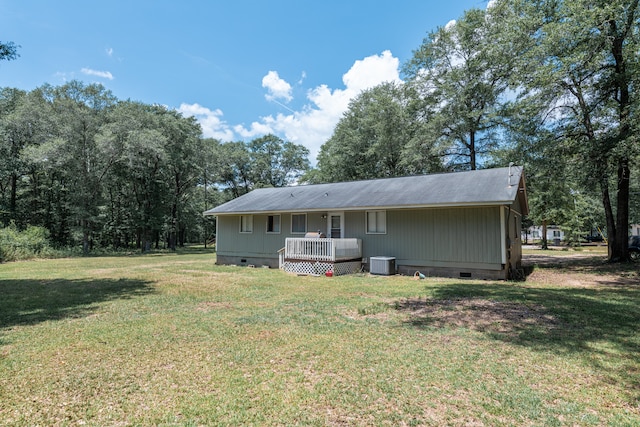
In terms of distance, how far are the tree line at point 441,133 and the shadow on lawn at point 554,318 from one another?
788cm

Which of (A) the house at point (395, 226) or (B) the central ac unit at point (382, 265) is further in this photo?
(B) the central ac unit at point (382, 265)

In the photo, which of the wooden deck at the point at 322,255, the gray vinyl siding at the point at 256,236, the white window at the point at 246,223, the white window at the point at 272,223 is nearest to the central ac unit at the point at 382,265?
the wooden deck at the point at 322,255

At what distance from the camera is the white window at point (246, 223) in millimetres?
16445

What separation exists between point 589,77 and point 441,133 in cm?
936

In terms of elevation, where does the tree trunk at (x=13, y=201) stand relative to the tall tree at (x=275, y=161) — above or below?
below

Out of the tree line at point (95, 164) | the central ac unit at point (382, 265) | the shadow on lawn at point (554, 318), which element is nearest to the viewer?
the shadow on lawn at point (554, 318)

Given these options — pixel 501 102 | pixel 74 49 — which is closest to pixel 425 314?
pixel 74 49

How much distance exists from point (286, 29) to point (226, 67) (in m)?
3.71

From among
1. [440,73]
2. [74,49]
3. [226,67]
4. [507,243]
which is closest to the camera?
[507,243]

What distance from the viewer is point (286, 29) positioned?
15.4 meters

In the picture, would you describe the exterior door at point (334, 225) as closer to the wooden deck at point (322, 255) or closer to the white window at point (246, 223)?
the wooden deck at point (322, 255)

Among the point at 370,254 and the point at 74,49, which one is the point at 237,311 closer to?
the point at 370,254

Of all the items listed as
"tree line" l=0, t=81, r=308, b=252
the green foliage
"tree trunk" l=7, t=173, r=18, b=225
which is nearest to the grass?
the green foliage

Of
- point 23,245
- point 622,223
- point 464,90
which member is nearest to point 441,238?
point 622,223
